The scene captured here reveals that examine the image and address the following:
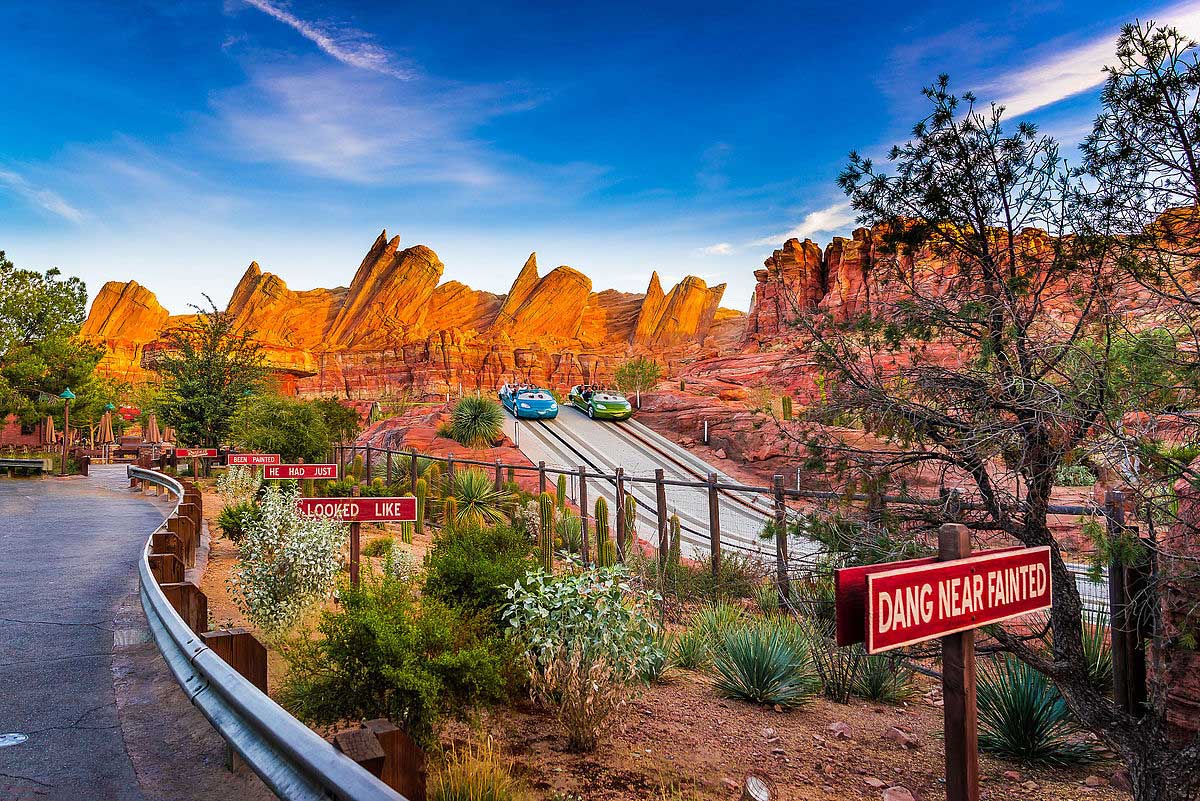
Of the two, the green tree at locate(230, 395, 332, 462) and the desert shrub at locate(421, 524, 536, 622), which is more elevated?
the green tree at locate(230, 395, 332, 462)

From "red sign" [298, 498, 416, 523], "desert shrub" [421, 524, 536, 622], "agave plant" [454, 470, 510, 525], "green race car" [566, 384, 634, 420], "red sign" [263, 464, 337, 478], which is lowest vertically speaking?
"agave plant" [454, 470, 510, 525]

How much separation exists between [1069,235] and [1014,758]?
3942mm

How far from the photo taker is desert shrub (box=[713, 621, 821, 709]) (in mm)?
6664

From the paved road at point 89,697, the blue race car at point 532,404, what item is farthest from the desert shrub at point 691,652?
the blue race car at point 532,404

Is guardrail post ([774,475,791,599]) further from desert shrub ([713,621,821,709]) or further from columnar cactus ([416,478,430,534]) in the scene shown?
columnar cactus ([416,478,430,534])

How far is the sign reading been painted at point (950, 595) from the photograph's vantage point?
265 cm

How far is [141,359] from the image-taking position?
126 m

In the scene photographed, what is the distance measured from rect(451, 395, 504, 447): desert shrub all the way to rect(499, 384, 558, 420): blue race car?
6152 mm

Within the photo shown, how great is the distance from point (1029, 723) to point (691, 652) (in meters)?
3.24

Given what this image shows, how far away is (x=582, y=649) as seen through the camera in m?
5.70

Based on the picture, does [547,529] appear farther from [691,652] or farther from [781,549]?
[691,652]

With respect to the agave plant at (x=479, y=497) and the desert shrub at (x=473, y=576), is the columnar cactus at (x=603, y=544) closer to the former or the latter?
the desert shrub at (x=473, y=576)

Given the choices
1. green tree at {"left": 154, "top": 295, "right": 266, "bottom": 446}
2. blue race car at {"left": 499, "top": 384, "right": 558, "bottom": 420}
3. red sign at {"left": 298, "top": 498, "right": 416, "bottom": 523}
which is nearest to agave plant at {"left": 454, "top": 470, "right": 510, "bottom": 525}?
red sign at {"left": 298, "top": 498, "right": 416, "bottom": 523}

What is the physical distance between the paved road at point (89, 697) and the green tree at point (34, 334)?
30655 millimetres
